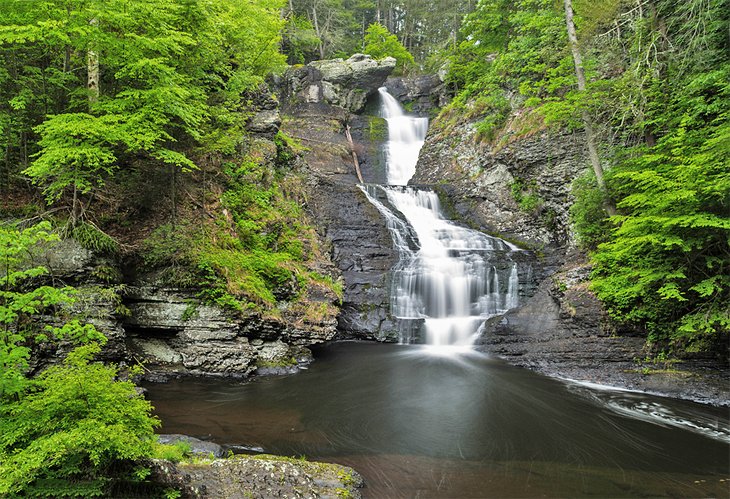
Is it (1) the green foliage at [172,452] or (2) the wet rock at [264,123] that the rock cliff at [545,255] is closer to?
(1) the green foliage at [172,452]

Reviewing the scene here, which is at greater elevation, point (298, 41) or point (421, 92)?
point (298, 41)

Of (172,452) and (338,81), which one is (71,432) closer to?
(172,452)

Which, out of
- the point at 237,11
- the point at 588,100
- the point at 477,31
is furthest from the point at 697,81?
the point at 477,31

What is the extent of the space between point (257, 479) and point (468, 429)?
159 inches

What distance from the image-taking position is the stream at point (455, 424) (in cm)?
526

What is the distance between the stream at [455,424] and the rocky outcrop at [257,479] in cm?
51

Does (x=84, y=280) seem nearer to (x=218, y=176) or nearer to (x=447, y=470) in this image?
(x=218, y=176)

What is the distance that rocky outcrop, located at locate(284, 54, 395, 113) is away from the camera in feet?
88.8

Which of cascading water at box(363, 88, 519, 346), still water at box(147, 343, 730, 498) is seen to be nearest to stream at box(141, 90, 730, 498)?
still water at box(147, 343, 730, 498)

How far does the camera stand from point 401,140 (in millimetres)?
25938

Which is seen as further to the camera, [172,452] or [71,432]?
[172,452]

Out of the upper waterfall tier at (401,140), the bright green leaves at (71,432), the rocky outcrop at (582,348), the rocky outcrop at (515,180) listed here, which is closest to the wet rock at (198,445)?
the bright green leaves at (71,432)

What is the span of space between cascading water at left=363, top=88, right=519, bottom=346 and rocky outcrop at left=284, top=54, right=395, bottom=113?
491 inches

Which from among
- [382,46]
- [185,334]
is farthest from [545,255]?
[382,46]
